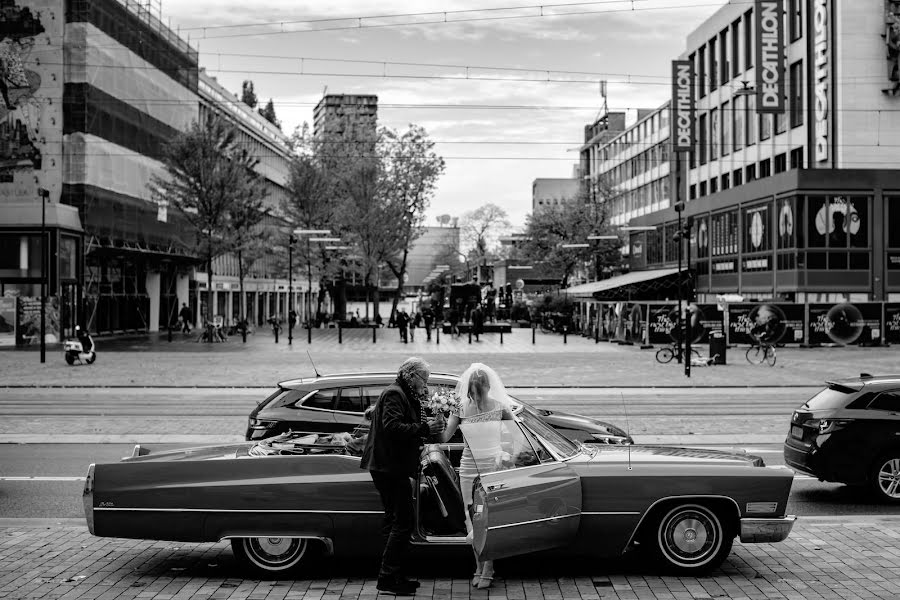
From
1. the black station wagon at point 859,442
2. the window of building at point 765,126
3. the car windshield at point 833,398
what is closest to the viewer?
the black station wagon at point 859,442

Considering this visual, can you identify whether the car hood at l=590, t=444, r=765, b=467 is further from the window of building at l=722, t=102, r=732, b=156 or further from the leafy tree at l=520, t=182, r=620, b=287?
the leafy tree at l=520, t=182, r=620, b=287

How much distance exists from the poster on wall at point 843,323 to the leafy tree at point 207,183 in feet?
98.0

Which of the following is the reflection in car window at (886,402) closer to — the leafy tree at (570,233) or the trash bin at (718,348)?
the trash bin at (718,348)

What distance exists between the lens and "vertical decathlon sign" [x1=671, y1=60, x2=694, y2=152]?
192 feet

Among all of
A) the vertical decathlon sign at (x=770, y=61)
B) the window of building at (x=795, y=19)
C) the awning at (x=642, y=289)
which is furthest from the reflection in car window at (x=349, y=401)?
the awning at (x=642, y=289)

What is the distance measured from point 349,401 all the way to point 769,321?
111 ft

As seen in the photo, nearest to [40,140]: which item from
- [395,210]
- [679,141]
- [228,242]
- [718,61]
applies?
[228,242]

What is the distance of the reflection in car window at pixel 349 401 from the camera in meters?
11.1

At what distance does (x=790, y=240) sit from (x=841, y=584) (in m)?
41.8

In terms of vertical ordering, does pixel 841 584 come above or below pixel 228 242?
below

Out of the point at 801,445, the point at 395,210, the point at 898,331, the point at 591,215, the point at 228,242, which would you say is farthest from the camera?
the point at 591,215

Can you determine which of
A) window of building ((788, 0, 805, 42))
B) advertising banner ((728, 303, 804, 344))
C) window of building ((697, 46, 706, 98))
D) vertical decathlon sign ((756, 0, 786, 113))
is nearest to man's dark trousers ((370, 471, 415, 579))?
advertising banner ((728, 303, 804, 344))

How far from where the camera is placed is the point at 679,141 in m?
59.4

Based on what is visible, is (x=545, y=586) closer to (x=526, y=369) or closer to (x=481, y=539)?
(x=481, y=539)
